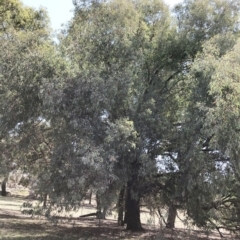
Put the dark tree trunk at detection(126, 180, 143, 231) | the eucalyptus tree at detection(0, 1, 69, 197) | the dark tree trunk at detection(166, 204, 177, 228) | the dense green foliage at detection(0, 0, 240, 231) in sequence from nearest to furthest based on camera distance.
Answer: the dense green foliage at detection(0, 0, 240, 231)
the eucalyptus tree at detection(0, 1, 69, 197)
the dark tree trunk at detection(166, 204, 177, 228)
the dark tree trunk at detection(126, 180, 143, 231)

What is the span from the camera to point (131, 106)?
406 inches

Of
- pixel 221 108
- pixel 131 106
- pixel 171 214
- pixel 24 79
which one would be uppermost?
pixel 24 79

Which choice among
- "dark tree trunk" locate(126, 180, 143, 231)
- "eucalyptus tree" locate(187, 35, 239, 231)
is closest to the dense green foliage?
"eucalyptus tree" locate(187, 35, 239, 231)

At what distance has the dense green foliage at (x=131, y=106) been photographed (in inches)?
346

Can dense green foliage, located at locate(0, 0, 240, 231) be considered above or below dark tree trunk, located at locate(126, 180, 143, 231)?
above

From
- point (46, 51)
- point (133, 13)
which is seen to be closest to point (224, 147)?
point (133, 13)

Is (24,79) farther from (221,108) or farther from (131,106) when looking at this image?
(221,108)

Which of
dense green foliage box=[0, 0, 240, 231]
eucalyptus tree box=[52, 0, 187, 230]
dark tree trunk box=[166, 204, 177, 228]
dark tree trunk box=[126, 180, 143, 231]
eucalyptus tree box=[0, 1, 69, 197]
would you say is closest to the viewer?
dense green foliage box=[0, 0, 240, 231]

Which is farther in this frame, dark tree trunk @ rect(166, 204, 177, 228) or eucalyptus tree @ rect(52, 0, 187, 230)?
dark tree trunk @ rect(166, 204, 177, 228)

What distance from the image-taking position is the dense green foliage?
8781mm

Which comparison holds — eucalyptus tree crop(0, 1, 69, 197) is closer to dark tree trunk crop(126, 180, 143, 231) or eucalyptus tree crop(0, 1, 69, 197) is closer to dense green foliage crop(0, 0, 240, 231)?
dense green foliage crop(0, 0, 240, 231)

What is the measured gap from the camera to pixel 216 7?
11195 mm

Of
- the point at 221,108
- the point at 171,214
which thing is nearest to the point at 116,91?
the point at 221,108

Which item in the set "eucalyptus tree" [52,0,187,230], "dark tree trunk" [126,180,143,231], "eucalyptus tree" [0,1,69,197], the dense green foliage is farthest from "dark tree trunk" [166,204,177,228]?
"eucalyptus tree" [0,1,69,197]
